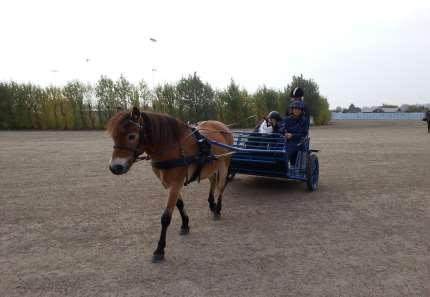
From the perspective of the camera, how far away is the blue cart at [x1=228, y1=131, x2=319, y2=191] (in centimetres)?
693

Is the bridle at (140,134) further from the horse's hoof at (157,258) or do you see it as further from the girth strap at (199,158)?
the horse's hoof at (157,258)

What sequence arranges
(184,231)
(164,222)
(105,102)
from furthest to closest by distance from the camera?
1. (105,102)
2. (184,231)
3. (164,222)

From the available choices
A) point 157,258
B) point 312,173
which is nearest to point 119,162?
point 157,258

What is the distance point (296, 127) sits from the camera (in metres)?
7.51

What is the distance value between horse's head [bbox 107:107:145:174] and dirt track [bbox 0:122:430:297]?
3.58 feet

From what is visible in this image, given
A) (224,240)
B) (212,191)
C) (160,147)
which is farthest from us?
(212,191)

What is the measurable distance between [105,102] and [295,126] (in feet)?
103

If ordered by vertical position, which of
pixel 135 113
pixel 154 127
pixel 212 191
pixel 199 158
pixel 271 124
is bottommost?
pixel 212 191

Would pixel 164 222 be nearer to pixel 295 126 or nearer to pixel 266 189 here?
pixel 266 189

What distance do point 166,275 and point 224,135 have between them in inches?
120

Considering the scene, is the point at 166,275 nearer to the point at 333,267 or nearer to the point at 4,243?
the point at 333,267

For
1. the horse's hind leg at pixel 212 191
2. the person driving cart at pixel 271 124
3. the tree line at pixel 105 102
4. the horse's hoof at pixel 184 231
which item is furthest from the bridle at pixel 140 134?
the tree line at pixel 105 102

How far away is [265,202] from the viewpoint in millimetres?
6820

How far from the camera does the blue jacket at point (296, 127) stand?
7.47 m
